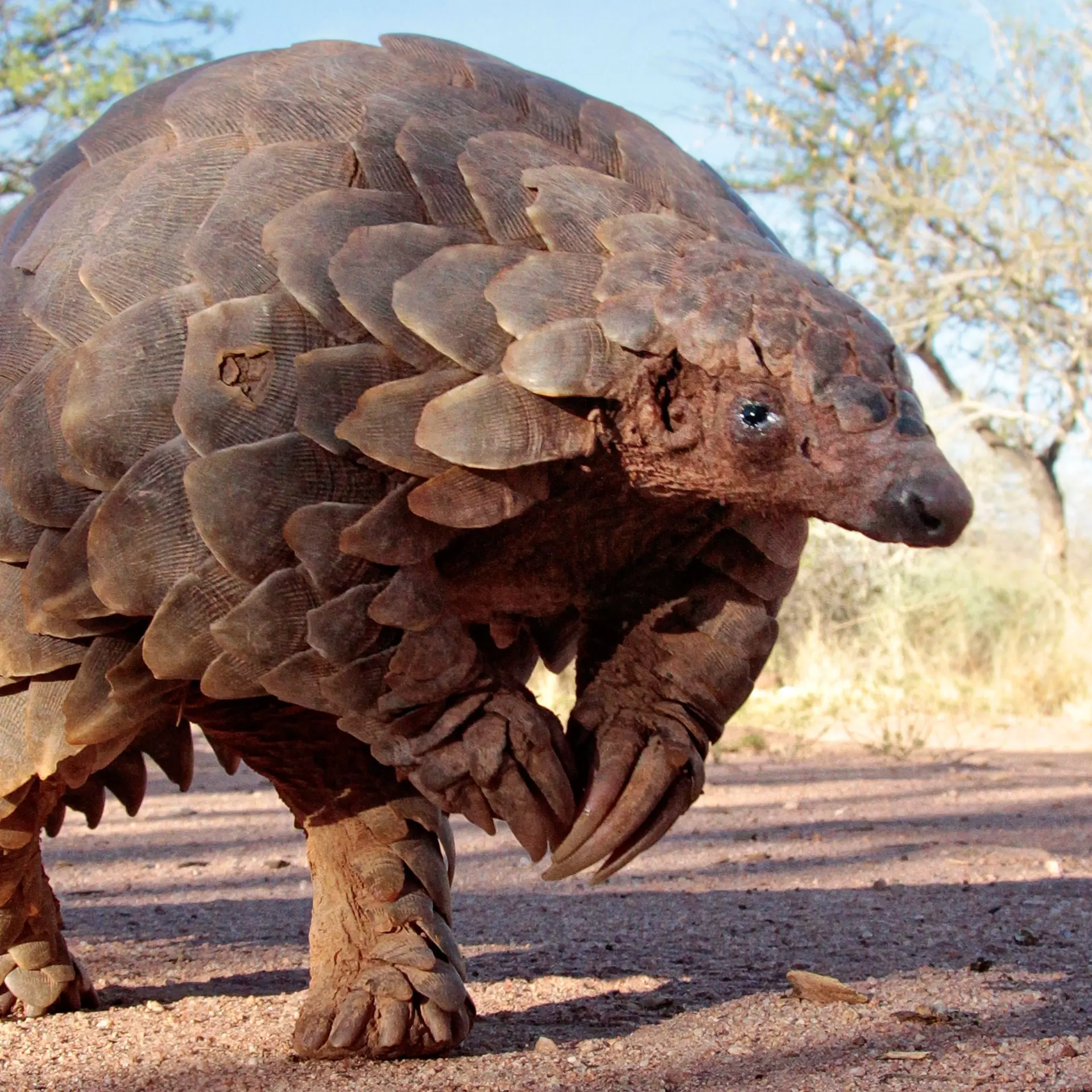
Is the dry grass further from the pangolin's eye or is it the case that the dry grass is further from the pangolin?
the pangolin's eye

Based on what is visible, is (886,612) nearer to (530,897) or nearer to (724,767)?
(724,767)

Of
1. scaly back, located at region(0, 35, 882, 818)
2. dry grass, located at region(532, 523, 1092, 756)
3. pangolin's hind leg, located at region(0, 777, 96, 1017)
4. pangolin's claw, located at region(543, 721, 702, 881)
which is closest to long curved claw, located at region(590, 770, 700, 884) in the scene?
pangolin's claw, located at region(543, 721, 702, 881)

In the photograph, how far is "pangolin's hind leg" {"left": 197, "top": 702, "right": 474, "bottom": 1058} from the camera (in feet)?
10.1

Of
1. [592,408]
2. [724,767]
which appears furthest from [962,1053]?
[724,767]

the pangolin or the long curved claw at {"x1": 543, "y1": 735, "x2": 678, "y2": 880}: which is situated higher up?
the pangolin

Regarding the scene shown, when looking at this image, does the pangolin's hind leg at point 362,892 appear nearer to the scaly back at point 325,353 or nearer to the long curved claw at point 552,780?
the scaly back at point 325,353

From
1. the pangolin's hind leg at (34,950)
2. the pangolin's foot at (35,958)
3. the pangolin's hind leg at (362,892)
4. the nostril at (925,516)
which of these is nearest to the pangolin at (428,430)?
the nostril at (925,516)

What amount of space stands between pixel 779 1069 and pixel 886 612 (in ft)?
31.9

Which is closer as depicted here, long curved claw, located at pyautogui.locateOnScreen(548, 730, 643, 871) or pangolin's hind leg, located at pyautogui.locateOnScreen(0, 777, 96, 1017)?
long curved claw, located at pyautogui.locateOnScreen(548, 730, 643, 871)

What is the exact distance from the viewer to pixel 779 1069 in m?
2.84

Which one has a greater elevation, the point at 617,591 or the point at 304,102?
the point at 304,102

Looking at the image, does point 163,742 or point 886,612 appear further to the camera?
point 886,612

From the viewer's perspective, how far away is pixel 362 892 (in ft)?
11.0

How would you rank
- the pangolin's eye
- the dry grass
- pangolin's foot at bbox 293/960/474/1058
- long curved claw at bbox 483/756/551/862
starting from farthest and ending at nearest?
the dry grass < pangolin's foot at bbox 293/960/474/1058 < long curved claw at bbox 483/756/551/862 < the pangolin's eye
